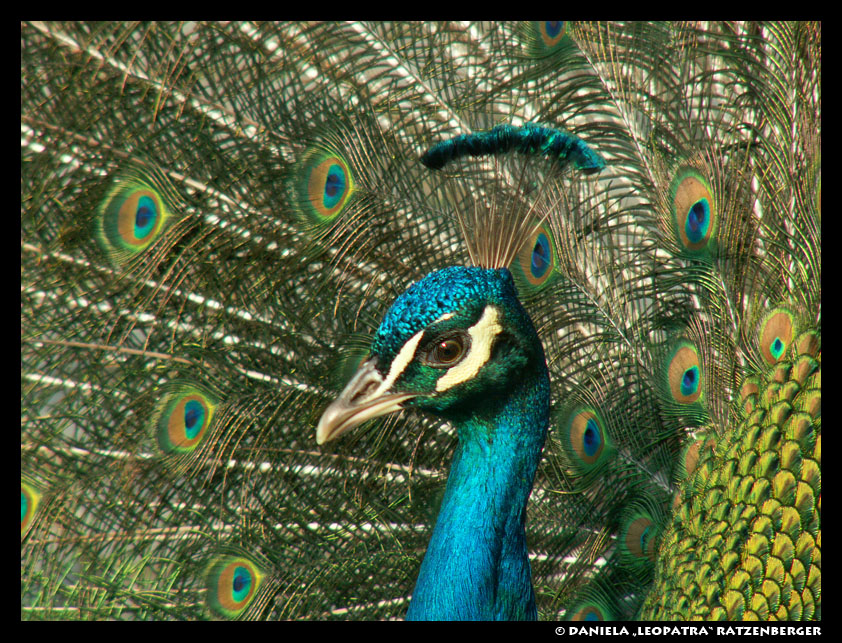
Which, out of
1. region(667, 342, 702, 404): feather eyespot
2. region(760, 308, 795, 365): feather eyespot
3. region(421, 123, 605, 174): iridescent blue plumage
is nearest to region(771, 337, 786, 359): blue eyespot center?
region(760, 308, 795, 365): feather eyespot

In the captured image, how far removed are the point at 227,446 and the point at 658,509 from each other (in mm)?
967

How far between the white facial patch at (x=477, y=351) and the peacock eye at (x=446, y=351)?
1cm

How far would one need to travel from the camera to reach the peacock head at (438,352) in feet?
3.01

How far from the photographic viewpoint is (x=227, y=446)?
1.51m

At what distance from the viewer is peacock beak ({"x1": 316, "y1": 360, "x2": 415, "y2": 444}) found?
3.00ft

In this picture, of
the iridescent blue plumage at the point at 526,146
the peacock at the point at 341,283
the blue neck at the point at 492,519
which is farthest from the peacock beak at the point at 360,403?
the peacock at the point at 341,283

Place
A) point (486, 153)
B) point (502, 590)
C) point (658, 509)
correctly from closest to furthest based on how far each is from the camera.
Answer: point (502, 590), point (486, 153), point (658, 509)

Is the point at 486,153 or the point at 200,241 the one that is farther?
the point at 200,241

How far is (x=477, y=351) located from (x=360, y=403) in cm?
18

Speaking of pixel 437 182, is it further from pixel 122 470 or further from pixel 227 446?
pixel 122 470

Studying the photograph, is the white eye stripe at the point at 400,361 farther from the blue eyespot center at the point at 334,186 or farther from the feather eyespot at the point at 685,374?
the feather eyespot at the point at 685,374

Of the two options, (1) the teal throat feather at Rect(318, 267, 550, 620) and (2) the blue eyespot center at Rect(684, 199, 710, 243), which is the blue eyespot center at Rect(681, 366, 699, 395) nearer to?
(2) the blue eyespot center at Rect(684, 199, 710, 243)

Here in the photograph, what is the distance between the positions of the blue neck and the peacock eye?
12cm

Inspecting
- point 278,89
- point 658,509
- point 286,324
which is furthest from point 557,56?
point 658,509
